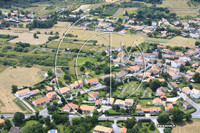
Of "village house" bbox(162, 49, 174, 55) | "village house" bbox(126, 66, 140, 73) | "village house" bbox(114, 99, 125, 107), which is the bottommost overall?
"village house" bbox(114, 99, 125, 107)

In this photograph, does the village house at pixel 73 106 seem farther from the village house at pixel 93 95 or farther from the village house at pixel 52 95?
the village house at pixel 52 95

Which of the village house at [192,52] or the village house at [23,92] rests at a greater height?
the village house at [192,52]

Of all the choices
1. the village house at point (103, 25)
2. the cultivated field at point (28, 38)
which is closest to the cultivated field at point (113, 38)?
the village house at point (103, 25)

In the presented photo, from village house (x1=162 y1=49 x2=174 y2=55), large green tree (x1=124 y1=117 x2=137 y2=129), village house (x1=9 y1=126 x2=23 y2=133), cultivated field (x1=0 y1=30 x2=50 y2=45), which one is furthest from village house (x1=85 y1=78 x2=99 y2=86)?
cultivated field (x1=0 y1=30 x2=50 y2=45)

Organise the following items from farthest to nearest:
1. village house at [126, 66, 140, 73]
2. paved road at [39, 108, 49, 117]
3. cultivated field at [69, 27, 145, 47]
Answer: cultivated field at [69, 27, 145, 47] → village house at [126, 66, 140, 73] → paved road at [39, 108, 49, 117]

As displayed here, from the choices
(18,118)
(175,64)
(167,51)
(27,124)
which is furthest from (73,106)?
(167,51)

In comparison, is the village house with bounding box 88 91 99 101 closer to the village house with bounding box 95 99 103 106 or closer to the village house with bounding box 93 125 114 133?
the village house with bounding box 95 99 103 106

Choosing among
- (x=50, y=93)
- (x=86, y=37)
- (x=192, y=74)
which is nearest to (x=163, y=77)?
(x=192, y=74)

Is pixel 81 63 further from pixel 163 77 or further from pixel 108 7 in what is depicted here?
pixel 108 7
